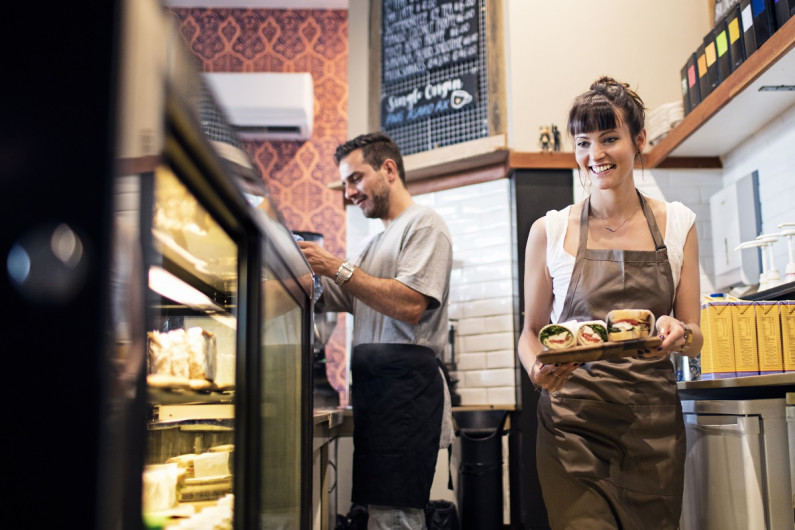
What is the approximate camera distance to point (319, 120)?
6.58m

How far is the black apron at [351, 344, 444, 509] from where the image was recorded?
2371mm

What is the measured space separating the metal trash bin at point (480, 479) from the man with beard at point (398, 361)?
1253 millimetres

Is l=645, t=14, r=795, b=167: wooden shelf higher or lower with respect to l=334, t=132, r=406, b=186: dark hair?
higher

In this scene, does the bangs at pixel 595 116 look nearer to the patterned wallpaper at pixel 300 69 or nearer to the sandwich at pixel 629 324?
the sandwich at pixel 629 324

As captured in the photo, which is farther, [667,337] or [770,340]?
[770,340]

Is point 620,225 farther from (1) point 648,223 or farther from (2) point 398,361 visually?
(2) point 398,361

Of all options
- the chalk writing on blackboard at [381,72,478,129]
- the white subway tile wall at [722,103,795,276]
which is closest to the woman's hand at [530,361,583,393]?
the white subway tile wall at [722,103,795,276]

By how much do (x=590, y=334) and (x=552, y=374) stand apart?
0.38 feet

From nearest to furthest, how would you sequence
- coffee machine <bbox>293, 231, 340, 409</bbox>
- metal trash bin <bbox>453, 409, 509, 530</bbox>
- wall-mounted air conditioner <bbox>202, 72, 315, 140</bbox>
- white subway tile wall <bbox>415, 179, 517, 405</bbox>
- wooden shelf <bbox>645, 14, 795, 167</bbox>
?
wooden shelf <bbox>645, 14, 795, 167</bbox>, coffee machine <bbox>293, 231, 340, 409</bbox>, metal trash bin <bbox>453, 409, 509, 530</bbox>, white subway tile wall <bbox>415, 179, 517, 405</bbox>, wall-mounted air conditioner <bbox>202, 72, 315, 140</bbox>

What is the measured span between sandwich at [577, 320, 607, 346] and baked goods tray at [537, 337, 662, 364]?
0.07m

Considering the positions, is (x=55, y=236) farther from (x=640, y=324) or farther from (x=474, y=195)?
(x=474, y=195)

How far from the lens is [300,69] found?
21.7 ft

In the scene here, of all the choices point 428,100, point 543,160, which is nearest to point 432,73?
point 428,100

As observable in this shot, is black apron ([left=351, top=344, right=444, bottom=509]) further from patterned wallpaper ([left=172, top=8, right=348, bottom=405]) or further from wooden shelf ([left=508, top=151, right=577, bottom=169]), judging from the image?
patterned wallpaper ([left=172, top=8, right=348, bottom=405])
